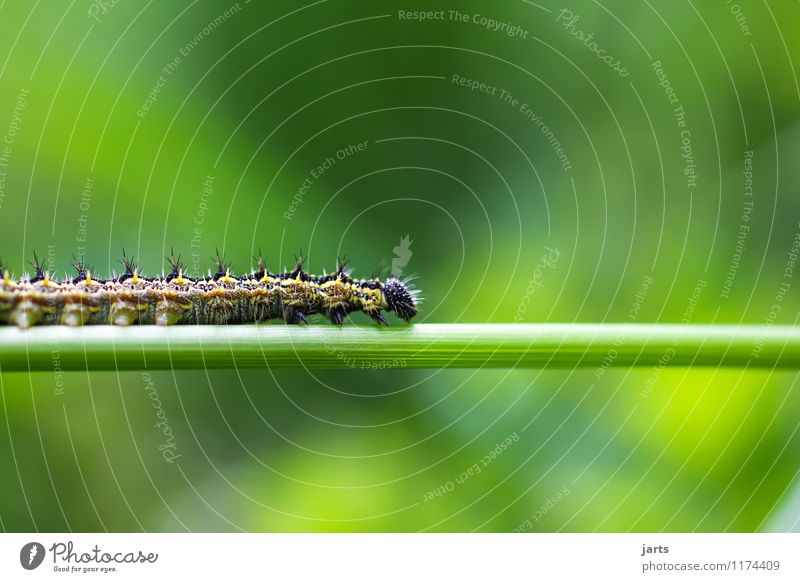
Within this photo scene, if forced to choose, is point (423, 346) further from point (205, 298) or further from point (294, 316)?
point (205, 298)

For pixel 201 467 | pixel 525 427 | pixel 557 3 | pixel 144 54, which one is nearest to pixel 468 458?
pixel 525 427

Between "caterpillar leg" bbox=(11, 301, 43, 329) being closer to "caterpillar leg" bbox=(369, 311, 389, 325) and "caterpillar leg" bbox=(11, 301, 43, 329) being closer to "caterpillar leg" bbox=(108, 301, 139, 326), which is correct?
"caterpillar leg" bbox=(108, 301, 139, 326)

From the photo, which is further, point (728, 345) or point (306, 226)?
point (306, 226)

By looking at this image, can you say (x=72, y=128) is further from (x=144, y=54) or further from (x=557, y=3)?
(x=557, y=3)

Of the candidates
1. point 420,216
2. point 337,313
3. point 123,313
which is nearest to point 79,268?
point 123,313

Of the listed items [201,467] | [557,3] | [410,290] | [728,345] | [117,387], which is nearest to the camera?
[728,345]

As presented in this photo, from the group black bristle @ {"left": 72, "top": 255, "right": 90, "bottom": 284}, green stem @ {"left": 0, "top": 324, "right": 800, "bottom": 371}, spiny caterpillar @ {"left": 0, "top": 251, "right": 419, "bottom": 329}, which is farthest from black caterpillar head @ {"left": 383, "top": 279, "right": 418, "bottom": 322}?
black bristle @ {"left": 72, "top": 255, "right": 90, "bottom": 284}

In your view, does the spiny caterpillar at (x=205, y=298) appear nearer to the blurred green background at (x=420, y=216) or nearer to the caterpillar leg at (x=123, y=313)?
the caterpillar leg at (x=123, y=313)
